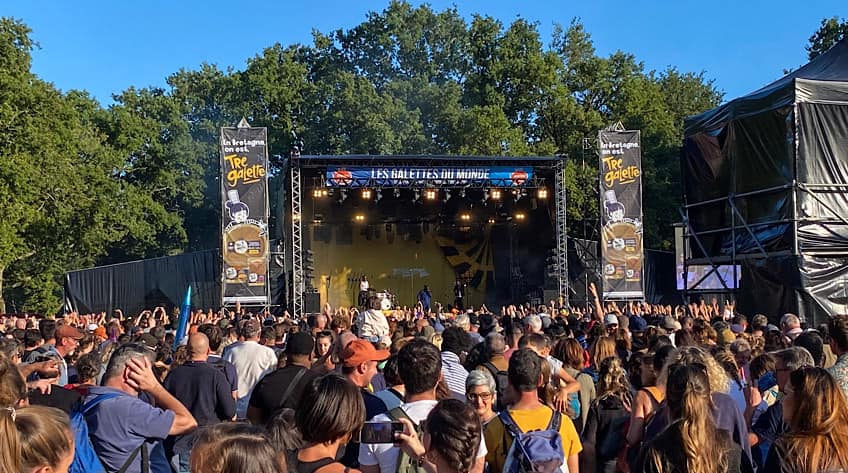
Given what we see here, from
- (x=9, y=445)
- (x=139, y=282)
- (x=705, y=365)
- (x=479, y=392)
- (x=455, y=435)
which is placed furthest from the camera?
(x=139, y=282)

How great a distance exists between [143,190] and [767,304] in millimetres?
29779

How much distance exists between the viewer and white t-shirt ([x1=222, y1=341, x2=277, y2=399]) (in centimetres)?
633

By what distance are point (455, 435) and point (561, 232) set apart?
21199 millimetres

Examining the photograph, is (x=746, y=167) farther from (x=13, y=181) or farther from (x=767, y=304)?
(x=13, y=181)

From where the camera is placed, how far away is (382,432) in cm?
291

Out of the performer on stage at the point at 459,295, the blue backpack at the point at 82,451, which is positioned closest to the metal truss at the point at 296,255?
the performer on stage at the point at 459,295

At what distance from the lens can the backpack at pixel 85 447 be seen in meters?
3.63

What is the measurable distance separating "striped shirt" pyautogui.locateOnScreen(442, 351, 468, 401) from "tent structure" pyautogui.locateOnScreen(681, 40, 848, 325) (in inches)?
430

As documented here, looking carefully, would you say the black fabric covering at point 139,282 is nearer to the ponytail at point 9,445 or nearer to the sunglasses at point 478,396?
the sunglasses at point 478,396

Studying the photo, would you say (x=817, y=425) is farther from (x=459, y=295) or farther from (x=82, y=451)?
(x=459, y=295)

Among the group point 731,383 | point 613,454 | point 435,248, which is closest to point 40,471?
point 613,454

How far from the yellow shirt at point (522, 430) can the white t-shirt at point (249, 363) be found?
2.92m

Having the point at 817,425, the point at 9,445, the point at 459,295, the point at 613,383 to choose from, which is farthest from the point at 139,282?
the point at 817,425

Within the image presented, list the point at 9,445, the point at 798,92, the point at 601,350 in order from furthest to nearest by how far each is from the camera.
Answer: the point at 798,92
the point at 601,350
the point at 9,445
